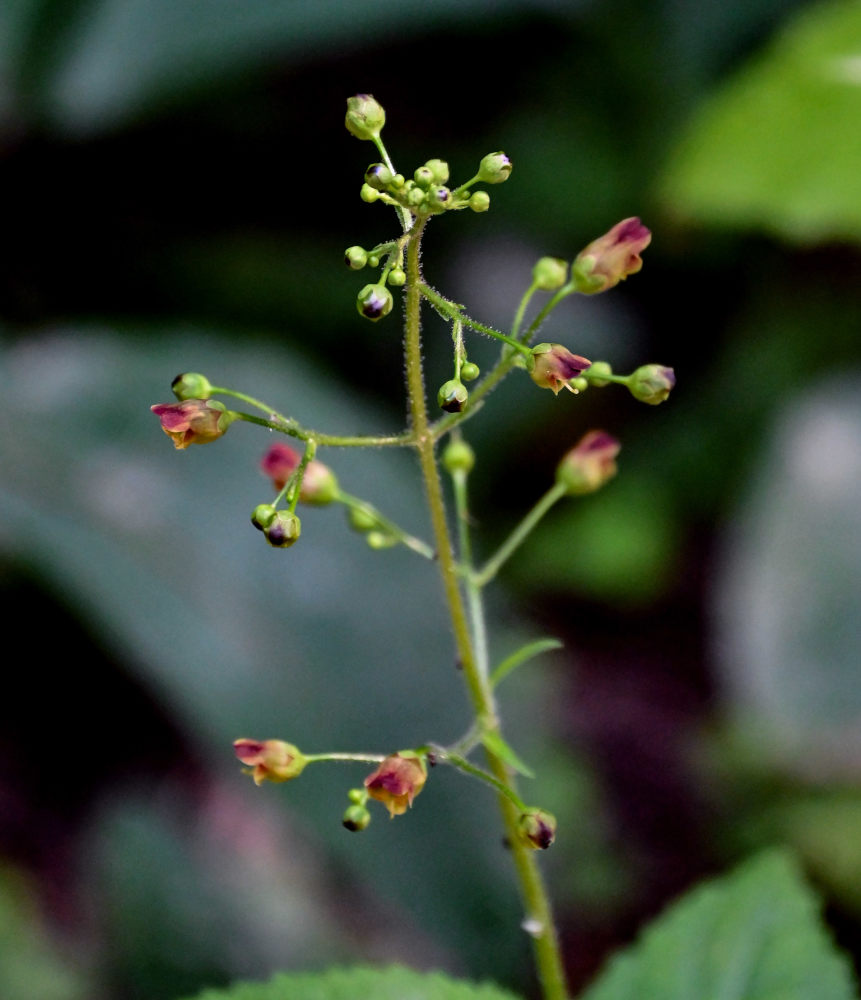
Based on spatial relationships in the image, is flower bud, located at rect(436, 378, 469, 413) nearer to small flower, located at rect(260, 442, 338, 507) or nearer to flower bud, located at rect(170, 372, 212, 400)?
flower bud, located at rect(170, 372, 212, 400)

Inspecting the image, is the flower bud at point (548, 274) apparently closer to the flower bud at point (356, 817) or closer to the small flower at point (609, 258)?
the small flower at point (609, 258)

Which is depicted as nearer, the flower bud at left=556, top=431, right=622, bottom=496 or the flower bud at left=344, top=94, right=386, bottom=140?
the flower bud at left=344, top=94, right=386, bottom=140

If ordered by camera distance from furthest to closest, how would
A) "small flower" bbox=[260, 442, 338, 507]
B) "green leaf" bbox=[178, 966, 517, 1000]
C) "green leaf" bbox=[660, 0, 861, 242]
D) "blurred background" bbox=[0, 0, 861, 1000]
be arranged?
"green leaf" bbox=[660, 0, 861, 242] → "blurred background" bbox=[0, 0, 861, 1000] → "small flower" bbox=[260, 442, 338, 507] → "green leaf" bbox=[178, 966, 517, 1000]

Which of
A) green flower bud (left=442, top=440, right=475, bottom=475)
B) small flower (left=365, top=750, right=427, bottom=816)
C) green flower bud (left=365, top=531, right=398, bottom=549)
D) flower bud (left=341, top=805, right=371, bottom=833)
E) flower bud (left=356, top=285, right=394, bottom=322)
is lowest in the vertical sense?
flower bud (left=341, top=805, right=371, bottom=833)

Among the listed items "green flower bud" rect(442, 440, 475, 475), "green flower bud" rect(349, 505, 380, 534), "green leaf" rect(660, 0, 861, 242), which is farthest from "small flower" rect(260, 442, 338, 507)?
"green leaf" rect(660, 0, 861, 242)

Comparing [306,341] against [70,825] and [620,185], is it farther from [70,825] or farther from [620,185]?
[70,825]

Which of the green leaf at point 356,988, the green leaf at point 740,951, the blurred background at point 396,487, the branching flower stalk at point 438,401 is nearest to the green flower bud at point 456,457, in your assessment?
the branching flower stalk at point 438,401

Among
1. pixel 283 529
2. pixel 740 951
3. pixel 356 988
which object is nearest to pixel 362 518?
pixel 283 529

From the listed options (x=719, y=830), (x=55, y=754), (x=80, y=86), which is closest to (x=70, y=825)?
(x=55, y=754)
